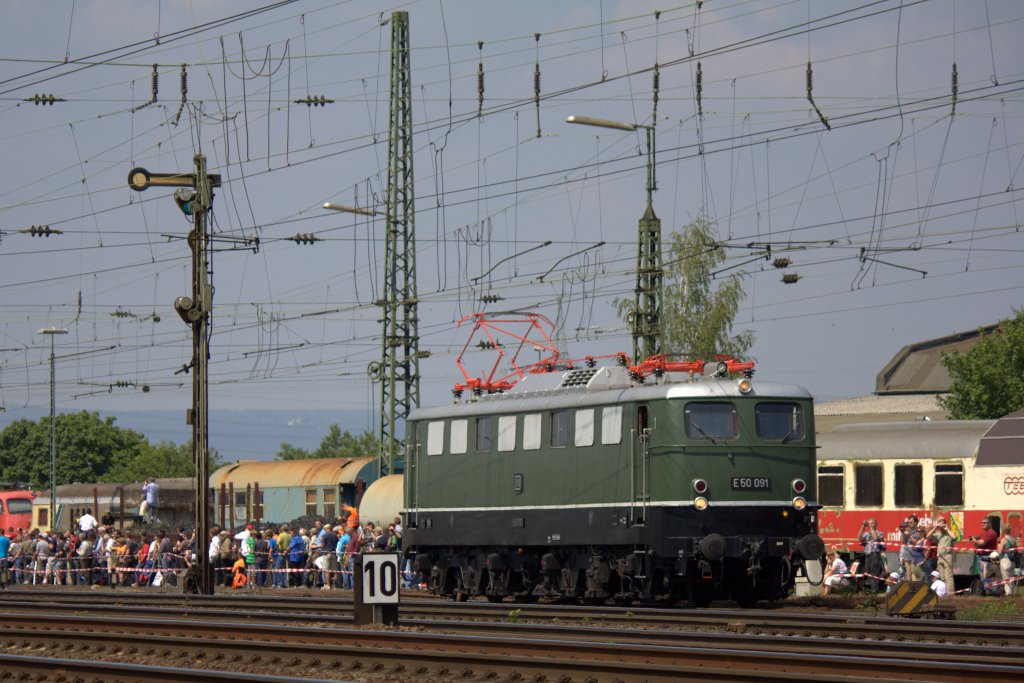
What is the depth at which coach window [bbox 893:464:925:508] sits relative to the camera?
114ft

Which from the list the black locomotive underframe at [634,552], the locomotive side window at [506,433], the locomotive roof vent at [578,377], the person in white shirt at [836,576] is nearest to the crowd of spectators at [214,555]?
the black locomotive underframe at [634,552]

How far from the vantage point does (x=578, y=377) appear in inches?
1184

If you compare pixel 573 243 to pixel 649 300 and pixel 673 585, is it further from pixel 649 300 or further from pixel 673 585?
pixel 673 585

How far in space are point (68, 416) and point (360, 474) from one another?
8462cm

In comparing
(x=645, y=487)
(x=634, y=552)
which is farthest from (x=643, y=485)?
(x=634, y=552)

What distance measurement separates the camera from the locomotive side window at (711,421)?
27172 mm

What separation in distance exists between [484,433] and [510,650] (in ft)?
42.3

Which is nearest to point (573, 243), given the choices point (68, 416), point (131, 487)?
point (131, 487)

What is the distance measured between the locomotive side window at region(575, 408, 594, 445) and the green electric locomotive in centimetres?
3

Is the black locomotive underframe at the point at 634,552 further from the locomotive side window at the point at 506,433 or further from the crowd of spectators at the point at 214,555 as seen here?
the crowd of spectators at the point at 214,555

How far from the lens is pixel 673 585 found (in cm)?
Result: 2767

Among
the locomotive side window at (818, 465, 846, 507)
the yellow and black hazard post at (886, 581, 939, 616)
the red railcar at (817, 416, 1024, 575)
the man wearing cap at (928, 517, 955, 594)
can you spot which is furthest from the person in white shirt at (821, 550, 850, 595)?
the yellow and black hazard post at (886, 581, 939, 616)

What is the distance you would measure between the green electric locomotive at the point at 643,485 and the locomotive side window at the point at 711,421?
0.02 meters

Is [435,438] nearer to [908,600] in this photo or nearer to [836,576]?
[836,576]
